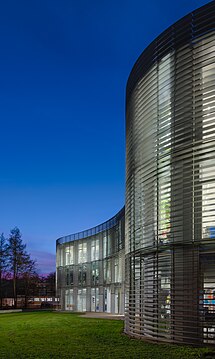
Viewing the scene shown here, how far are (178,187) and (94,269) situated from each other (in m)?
37.6

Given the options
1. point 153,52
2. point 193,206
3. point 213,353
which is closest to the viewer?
point 213,353

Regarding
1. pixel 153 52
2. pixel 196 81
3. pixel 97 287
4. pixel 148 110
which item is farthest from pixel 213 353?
pixel 97 287

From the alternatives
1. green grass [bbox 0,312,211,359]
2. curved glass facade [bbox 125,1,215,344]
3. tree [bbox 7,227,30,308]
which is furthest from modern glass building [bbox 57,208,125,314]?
curved glass facade [bbox 125,1,215,344]

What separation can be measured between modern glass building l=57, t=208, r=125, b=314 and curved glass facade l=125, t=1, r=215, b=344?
81.2ft

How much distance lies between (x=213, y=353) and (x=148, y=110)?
6.25 meters

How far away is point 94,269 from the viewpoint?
159 feet

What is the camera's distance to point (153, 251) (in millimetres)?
12414

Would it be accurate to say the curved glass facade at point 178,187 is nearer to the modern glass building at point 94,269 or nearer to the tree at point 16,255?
the modern glass building at point 94,269

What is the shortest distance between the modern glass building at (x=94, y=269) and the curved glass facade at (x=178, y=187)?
24.8m

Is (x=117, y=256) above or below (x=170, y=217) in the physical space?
below

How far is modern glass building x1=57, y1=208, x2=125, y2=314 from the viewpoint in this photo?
40.8 meters

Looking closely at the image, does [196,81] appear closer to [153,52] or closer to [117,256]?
[153,52]

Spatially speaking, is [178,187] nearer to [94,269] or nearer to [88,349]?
[88,349]

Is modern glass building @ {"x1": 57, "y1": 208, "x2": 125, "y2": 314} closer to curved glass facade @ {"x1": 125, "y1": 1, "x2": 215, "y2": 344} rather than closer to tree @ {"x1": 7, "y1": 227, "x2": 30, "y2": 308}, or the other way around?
tree @ {"x1": 7, "y1": 227, "x2": 30, "y2": 308}
